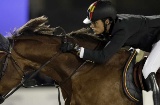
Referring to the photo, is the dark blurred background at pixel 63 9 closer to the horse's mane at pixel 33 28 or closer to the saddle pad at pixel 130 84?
the horse's mane at pixel 33 28

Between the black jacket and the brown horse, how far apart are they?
0.50 ft

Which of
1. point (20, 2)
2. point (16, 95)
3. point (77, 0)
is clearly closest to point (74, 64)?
point (16, 95)

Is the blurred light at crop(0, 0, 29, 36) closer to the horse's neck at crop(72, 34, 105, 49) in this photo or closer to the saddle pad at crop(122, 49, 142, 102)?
the horse's neck at crop(72, 34, 105, 49)

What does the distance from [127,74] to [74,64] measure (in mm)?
451

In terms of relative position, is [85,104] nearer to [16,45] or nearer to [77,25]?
[16,45]

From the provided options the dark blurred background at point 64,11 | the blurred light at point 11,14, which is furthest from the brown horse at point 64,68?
the dark blurred background at point 64,11

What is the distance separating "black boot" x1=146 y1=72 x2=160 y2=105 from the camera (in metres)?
2.99

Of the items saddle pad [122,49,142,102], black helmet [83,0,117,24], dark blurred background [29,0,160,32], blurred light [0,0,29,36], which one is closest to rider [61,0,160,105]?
black helmet [83,0,117,24]

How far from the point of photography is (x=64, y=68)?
3.20m

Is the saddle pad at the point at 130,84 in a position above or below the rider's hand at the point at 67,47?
below

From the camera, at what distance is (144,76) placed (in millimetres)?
3061

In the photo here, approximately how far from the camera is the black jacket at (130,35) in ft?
9.93

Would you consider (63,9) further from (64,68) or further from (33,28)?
(64,68)

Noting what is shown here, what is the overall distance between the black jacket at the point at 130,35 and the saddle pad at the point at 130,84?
0.17 metres
